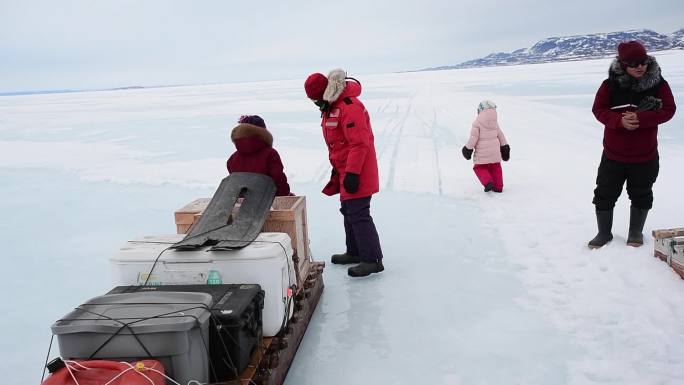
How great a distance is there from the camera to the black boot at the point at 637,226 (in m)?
3.74

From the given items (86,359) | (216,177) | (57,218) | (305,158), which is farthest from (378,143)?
(86,359)

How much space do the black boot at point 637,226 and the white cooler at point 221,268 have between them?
269 cm

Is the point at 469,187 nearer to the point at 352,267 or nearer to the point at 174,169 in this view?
the point at 352,267

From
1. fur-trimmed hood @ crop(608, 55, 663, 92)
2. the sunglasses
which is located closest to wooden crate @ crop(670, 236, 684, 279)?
fur-trimmed hood @ crop(608, 55, 663, 92)

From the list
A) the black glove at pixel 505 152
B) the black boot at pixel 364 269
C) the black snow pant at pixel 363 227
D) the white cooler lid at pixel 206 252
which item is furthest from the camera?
the black glove at pixel 505 152

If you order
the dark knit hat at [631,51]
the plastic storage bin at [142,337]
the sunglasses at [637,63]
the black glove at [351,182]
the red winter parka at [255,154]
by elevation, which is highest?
the dark knit hat at [631,51]

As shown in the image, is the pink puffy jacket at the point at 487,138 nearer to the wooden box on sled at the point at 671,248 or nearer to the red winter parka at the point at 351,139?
the wooden box on sled at the point at 671,248

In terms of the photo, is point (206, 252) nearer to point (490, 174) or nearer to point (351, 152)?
point (351, 152)

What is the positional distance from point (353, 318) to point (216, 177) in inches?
190

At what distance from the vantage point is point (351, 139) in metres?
3.25

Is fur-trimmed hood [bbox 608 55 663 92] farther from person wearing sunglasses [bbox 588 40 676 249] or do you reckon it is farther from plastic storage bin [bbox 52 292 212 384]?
plastic storage bin [bbox 52 292 212 384]

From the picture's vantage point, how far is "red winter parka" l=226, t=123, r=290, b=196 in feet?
10.4

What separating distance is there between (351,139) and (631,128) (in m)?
1.80

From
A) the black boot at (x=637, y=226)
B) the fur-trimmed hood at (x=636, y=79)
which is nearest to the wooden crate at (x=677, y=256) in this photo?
the black boot at (x=637, y=226)
